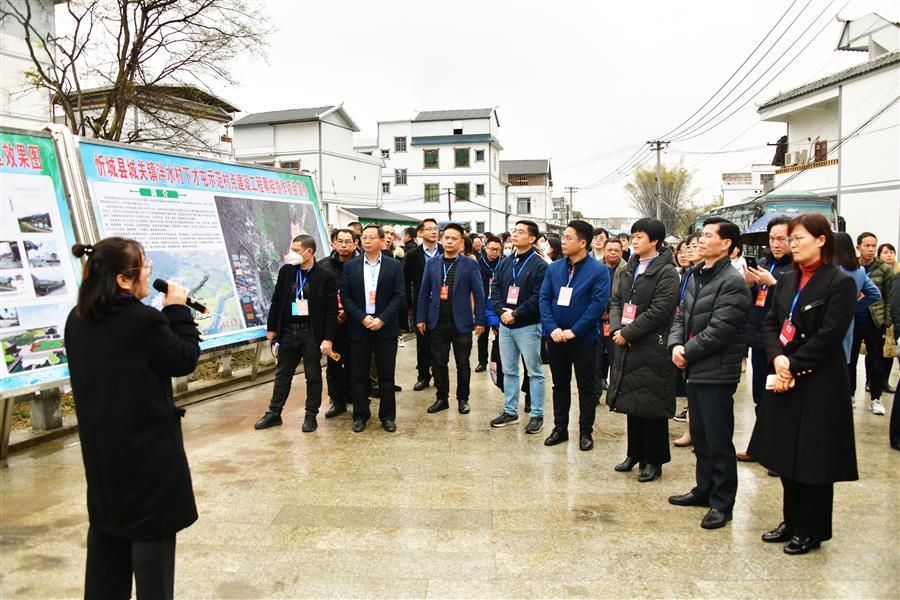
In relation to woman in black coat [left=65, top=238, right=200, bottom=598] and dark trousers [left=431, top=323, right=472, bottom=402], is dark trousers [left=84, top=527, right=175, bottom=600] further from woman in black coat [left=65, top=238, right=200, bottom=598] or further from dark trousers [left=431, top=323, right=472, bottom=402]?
dark trousers [left=431, top=323, right=472, bottom=402]

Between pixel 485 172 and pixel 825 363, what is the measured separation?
139 ft

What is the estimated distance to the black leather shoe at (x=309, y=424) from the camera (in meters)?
5.65

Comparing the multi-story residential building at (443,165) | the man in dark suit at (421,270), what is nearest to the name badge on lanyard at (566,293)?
the man in dark suit at (421,270)

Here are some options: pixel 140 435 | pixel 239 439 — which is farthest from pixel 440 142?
pixel 140 435

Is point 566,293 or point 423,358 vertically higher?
point 566,293

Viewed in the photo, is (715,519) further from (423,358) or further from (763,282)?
(423,358)

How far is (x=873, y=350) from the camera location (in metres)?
6.40

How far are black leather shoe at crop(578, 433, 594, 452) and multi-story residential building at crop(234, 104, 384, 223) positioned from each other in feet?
84.2

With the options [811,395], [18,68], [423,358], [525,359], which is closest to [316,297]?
[525,359]

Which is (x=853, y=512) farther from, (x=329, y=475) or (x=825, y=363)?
(x=329, y=475)

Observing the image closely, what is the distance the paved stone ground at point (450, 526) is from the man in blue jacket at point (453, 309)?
3.36 feet

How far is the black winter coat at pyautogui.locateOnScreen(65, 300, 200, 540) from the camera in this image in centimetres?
208

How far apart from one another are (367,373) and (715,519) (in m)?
3.23

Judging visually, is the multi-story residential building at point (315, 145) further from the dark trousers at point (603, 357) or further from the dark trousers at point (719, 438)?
the dark trousers at point (719, 438)
